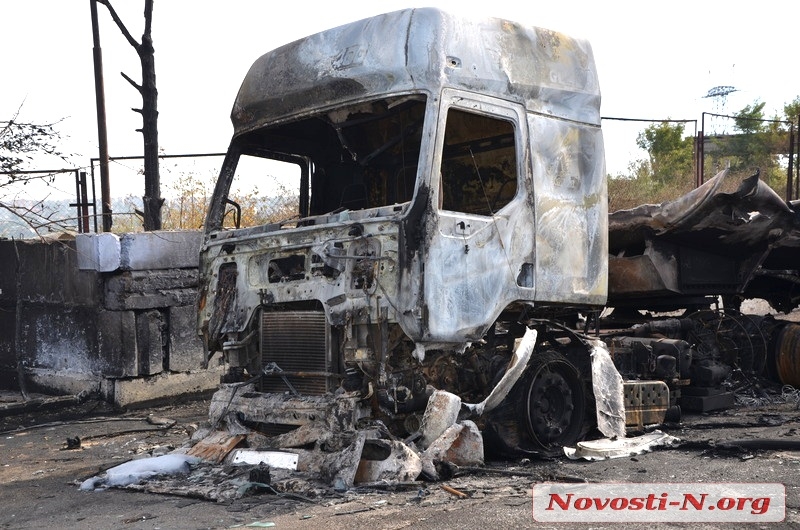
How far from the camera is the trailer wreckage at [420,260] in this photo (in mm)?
5500

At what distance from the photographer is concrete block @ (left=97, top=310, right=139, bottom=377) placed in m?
9.06

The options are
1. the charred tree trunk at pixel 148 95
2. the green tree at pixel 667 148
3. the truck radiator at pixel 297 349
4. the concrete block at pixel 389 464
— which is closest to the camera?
the concrete block at pixel 389 464

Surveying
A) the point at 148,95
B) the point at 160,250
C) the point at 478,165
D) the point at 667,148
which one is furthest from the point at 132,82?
the point at 667,148

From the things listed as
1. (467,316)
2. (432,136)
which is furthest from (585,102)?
(467,316)

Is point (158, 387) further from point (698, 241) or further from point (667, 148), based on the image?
point (667, 148)

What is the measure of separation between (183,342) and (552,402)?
4.79 metres

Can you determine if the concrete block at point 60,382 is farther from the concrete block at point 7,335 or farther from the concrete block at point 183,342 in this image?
the concrete block at point 183,342

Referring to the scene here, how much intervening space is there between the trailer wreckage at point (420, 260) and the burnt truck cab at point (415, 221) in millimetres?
14

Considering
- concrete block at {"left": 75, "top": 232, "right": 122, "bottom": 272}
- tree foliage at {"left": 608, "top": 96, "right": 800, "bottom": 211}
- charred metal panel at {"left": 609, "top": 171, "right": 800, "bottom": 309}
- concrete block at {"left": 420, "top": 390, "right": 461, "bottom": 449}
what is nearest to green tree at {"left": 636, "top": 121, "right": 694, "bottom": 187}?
tree foliage at {"left": 608, "top": 96, "right": 800, "bottom": 211}

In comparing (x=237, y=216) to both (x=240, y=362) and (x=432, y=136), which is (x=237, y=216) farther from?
(x=432, y=136)

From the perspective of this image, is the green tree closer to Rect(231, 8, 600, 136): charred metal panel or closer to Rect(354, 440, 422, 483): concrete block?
Rect(231, 8, 600, 136): charred metal panel

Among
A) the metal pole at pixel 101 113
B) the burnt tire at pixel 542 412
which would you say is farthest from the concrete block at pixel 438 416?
the metal pole at pixel 101 113

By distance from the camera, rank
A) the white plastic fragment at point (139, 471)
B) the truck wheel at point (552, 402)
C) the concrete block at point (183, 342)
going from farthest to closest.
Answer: the concrete block at point (183, 342) → the truck wheel at point (552, 402) → the white plastic fragment at point (139, 471)

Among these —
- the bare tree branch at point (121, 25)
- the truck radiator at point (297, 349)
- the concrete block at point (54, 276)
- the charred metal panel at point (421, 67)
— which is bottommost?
the truck radiator at point (297, 349)
